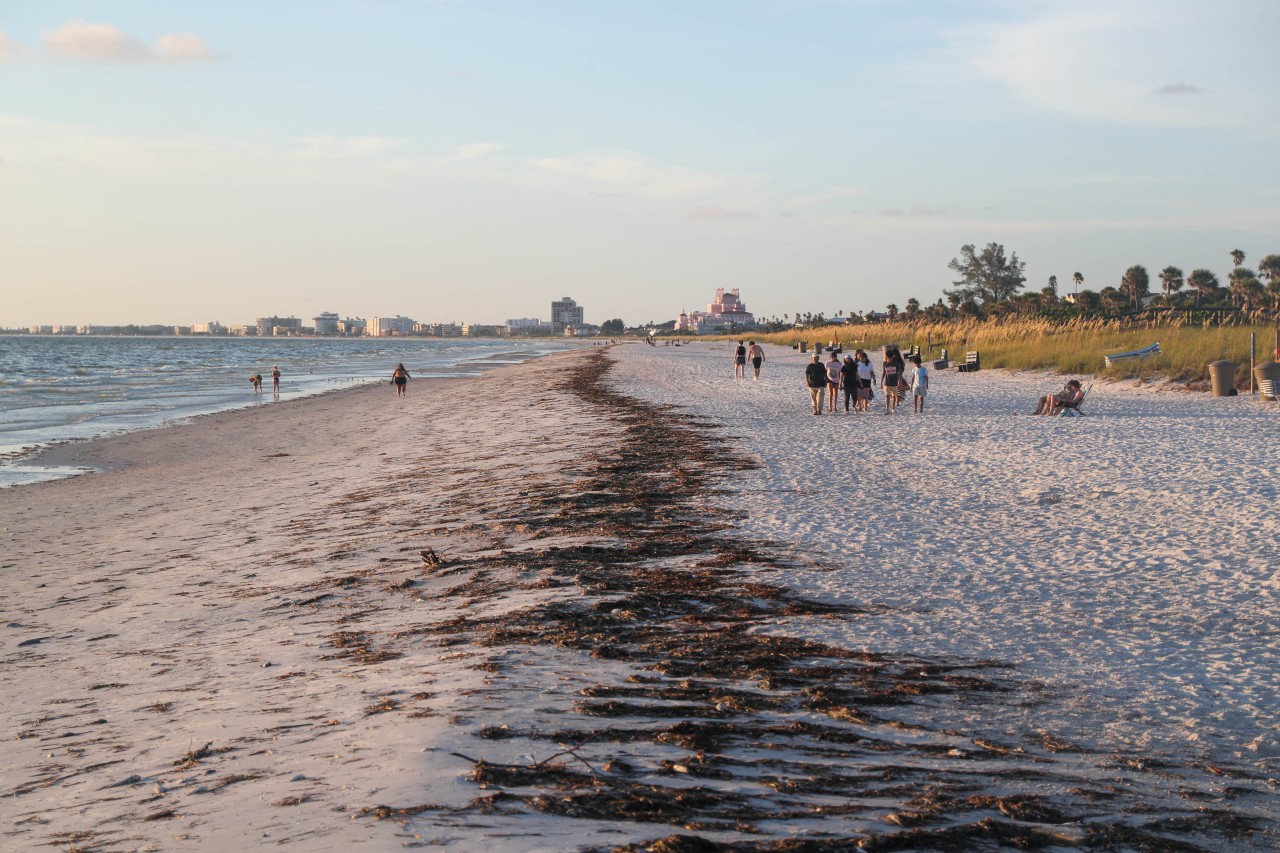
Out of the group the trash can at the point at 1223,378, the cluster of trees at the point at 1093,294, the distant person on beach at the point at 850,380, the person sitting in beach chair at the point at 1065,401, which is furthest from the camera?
the cluster of trees at the point at 1093,294

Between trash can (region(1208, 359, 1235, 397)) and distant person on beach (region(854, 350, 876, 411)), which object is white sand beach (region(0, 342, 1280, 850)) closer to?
distant person on beach (region(854, 350, 876, 411))

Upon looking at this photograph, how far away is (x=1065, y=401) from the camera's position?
18.4 metres

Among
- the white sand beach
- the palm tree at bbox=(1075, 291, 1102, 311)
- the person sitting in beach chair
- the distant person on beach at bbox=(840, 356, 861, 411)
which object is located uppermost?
the palm tree at bbox=(1075, 291, 1102, 311)

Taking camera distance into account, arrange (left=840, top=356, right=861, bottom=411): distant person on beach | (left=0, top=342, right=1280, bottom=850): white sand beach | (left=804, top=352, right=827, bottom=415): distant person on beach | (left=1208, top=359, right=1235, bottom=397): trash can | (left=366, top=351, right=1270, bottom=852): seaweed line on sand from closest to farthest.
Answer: (left=366, top=351, right=1270, bottom=852): seaweed line on sand → (left=0, top=342, right=1280, bottom=850): white sand beach → (left=804, top=352, right=827, bottom=415): distant person on beach → (left=840, top=356, right=861, bottom=411): distant person on beach → (left=1208, top=359, right=1235, bottom=397): trash can

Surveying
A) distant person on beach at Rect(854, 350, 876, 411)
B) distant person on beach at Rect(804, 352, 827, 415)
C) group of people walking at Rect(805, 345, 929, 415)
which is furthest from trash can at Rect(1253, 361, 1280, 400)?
distant person on beach at Rect(804, 352, 827, 415)

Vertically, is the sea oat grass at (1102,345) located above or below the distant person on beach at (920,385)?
above

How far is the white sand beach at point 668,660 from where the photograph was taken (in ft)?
12.0

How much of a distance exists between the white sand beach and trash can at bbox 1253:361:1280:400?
25.9ft

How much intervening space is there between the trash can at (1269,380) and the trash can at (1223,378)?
51.7 inches

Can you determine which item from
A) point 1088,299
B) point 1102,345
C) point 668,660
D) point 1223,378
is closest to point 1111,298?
point 1088,299

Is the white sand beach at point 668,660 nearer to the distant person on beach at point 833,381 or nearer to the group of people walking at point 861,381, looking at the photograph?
the group of people walking at point 861,381

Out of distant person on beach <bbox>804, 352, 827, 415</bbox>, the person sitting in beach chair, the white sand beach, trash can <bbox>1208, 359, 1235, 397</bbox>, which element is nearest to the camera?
the white sand beach

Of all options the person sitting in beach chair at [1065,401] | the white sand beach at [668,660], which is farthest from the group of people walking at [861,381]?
the white sand beach at [668,660]

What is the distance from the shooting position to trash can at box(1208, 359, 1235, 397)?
70.0ft
